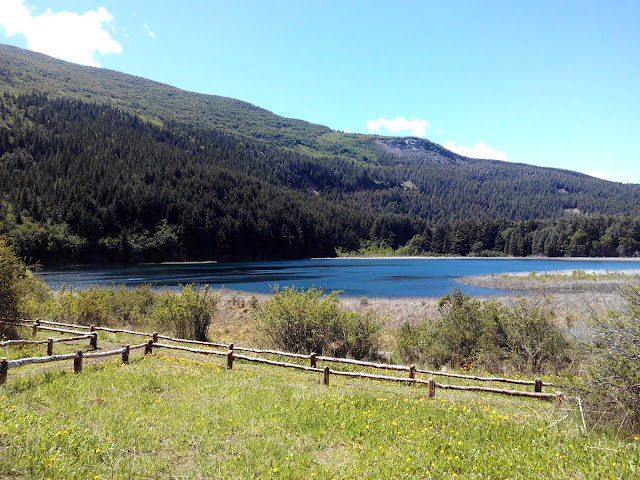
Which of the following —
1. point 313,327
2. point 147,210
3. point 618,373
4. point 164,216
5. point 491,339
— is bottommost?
point 313,327

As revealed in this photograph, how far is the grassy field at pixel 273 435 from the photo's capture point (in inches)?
235

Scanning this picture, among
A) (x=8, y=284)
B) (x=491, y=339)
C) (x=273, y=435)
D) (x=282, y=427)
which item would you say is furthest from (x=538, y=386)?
(x=8, y=284)

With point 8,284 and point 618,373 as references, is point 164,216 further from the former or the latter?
point 618,373

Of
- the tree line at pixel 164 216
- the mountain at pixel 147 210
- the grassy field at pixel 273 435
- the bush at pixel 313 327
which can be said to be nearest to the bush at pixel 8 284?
the grassy field at pixel 273 435

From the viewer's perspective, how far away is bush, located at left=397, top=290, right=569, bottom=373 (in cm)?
1602

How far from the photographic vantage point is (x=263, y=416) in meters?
8.35

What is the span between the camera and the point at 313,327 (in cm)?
1942

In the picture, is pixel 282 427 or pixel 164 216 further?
pixel 164 216

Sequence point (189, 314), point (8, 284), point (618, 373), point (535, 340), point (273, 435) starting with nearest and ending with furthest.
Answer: point (618, 373) → point (273, 435) → point (535, 340) → point (8, 284) → point (189, 314)

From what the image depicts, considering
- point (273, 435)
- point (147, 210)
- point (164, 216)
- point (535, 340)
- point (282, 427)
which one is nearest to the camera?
point (273, 435)

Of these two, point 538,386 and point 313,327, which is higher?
point 538,386

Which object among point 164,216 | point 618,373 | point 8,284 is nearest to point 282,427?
point 618,373

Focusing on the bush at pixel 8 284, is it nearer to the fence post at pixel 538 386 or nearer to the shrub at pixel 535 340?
the fence post at pixel 538 386

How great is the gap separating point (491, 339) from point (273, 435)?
13034 millimetres
